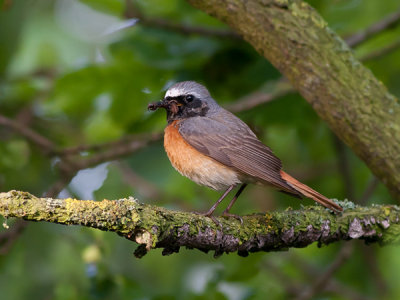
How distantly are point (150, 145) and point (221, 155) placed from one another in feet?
5.79

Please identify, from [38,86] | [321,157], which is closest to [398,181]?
[321,157]

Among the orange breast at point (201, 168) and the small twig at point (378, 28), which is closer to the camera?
the orange breast at point (201, 168)

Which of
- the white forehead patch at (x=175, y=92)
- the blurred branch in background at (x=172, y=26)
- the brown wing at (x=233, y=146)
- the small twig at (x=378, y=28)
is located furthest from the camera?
the small twig at (x=378, y=28)

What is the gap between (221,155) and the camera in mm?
4840

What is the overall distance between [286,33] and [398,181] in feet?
5.06

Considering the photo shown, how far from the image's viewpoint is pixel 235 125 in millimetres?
5207

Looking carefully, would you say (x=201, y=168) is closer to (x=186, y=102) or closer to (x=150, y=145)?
(x=186, y=102)

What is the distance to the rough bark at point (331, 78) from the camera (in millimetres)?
4820

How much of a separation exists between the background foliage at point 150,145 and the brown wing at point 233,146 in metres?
0.79

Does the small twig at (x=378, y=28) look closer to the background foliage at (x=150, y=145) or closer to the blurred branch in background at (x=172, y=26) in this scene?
the background foliage at (x=150, y=145)

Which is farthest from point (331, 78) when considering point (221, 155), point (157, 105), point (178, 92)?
point (157, 105)

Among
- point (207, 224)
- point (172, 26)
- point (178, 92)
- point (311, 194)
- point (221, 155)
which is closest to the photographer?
point (207, 224)

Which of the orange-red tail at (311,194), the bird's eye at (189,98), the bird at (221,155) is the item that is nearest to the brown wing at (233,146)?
the bird at (221,155)

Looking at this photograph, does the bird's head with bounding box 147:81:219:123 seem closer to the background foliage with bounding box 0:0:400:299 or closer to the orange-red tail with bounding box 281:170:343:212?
the background foliage with bounding box 0:0:400:299
